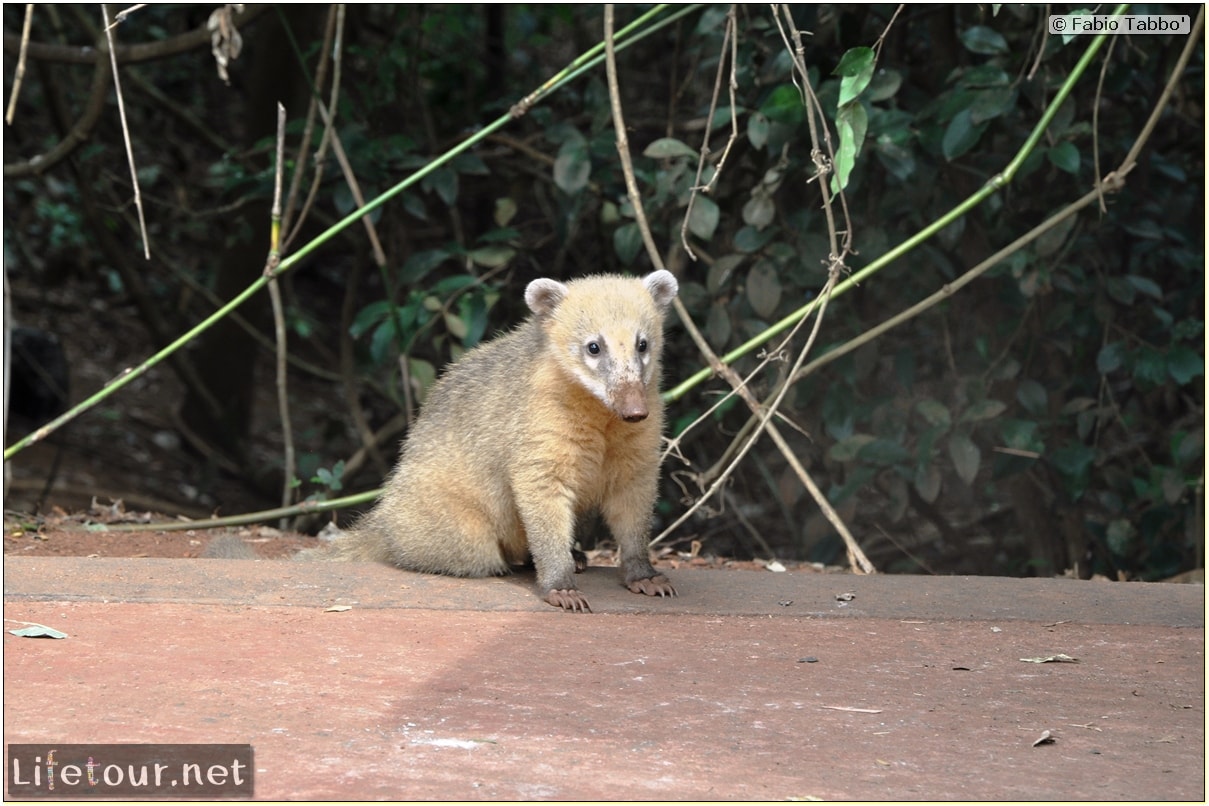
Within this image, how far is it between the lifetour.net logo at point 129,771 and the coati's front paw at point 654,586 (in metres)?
1.78

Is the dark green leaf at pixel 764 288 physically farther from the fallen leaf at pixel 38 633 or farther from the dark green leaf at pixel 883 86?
the fallen leaf at pixel 38 633

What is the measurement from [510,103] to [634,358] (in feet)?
8.78

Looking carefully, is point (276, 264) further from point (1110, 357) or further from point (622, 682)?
point (1110, 357)

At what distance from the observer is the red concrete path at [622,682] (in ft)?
7.78

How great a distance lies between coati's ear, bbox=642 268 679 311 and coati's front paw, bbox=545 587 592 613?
3.24 ft

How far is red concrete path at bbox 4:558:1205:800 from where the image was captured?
2.37 metres

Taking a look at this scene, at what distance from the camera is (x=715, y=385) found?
667 centimetres

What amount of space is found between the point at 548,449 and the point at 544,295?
52cm

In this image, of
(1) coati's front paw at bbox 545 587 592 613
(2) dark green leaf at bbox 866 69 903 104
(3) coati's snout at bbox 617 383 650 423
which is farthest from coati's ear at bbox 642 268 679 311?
(2) dark green leaf at bbox 866 69 903 104

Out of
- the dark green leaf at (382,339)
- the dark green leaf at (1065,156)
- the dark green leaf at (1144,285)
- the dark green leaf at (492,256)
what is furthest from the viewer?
the dark green leaf at (492,256)

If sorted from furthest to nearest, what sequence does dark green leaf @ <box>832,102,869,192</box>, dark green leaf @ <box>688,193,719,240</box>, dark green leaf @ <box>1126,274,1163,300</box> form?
dark green leaf @ <box>1126,274,1163,300</box> < dark green leaf @ <box>688,193,719,240</box> < dark green leaf @ <box>832,102,869,192</box>

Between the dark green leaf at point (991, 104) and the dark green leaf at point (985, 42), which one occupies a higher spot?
the dark green leaf at point (985, 42)

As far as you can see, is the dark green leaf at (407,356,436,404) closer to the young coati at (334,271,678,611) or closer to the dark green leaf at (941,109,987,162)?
the young coati at (334,271,678,611)

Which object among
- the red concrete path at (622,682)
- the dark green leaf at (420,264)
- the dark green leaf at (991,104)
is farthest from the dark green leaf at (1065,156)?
the dark green leaf at (420,264)
